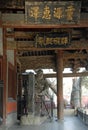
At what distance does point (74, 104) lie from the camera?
790 inches

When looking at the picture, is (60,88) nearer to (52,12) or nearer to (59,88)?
(59,88)

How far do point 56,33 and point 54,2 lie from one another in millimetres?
2801

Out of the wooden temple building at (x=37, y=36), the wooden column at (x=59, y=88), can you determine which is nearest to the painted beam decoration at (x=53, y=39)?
the wooden temple building at (x=37, y=36)

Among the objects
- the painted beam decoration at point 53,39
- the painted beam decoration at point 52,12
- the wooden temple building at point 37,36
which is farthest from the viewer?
the painted beam decoration at point 53,39

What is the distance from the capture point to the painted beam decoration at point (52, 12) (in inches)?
317

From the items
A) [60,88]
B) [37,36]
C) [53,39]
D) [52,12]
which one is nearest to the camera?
[52,12]

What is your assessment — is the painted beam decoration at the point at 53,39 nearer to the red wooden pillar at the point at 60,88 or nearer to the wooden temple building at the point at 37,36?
the wooden temple building at the point at 37,36

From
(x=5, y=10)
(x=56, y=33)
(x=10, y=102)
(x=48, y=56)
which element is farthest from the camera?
(x=48, y=56)

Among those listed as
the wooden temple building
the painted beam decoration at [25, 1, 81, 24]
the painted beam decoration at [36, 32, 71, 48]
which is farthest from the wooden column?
the painted beam decoration at [25, 1, 81, 24]

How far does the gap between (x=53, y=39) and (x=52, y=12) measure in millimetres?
2566

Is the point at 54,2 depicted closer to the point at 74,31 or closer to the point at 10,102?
the point at 74,31

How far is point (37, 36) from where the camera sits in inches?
431

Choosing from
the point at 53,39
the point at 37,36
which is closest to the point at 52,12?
the point at 53,39

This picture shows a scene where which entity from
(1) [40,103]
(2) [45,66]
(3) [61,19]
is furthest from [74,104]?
(3) [61,19]
